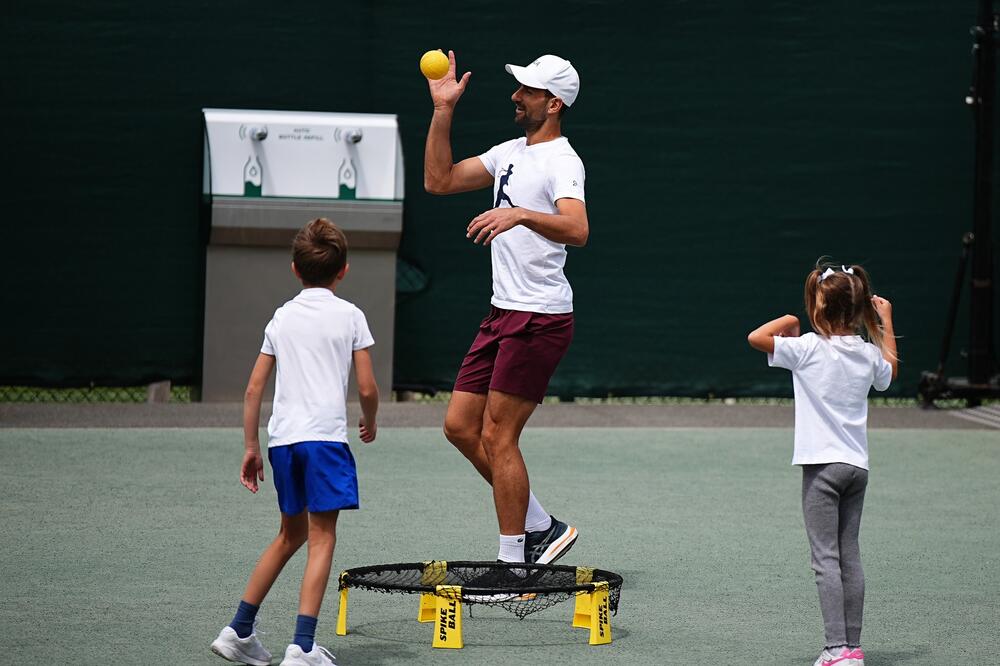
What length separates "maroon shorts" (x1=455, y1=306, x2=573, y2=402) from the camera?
4.98 meters

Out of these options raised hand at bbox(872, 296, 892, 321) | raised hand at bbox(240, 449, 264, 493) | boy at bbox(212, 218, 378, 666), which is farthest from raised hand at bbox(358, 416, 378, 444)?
raised hand at bbox(872, 296, 892, 321)

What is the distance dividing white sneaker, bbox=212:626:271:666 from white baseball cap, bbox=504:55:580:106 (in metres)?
2.04

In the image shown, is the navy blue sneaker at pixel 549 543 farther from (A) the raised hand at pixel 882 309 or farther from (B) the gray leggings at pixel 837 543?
(A) the raised hand at pixel 882 309

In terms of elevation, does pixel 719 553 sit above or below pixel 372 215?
below

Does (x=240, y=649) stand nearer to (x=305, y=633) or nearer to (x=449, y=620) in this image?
(x=305, y=633)

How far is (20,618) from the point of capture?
14.2 feet

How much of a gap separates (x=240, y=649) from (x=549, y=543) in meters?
1.47

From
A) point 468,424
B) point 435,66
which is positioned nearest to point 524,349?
Result: point 468,424

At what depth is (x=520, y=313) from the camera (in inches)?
198

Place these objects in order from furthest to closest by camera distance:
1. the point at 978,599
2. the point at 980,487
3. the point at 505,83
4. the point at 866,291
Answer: the point at 505,83 → the point at 980,487 → the point at 978,599 → the point at 866,291

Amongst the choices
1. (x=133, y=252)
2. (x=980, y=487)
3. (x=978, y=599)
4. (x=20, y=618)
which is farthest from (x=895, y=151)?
(x=20, y=618)

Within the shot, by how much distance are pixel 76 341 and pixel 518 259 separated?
501cm

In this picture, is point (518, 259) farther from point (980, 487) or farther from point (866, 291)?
point (980, 487)

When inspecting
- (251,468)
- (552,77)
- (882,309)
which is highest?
(552,77)
